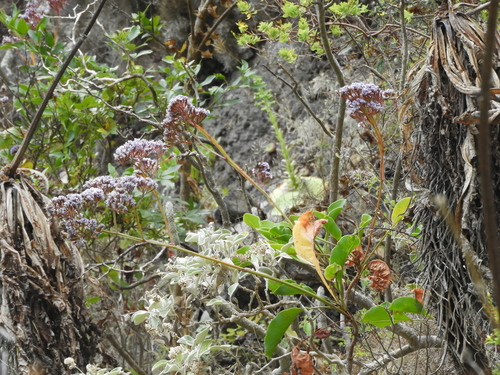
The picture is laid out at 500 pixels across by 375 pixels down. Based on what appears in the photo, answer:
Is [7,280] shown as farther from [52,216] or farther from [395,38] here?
[395,38]

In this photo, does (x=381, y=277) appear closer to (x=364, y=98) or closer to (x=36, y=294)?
(x=364, y=98)

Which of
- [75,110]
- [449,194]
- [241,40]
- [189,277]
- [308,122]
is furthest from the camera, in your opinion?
[308,122]

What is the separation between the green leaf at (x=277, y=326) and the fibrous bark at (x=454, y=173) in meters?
0.39

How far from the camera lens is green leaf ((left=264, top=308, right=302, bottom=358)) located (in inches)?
61.6

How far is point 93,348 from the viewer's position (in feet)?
5.97

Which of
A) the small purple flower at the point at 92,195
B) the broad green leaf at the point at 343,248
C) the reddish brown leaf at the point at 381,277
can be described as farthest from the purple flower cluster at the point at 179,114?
the reddish brown leaf at the point at 381,277

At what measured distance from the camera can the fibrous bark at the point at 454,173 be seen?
53.2 inches

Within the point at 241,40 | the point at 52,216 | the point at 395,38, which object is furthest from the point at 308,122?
the point at 52,216

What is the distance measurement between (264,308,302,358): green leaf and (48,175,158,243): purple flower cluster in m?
0.64

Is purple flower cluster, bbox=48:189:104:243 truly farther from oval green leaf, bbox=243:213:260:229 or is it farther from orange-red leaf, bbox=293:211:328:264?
orange-red leaf, bbox=293:211:328:264

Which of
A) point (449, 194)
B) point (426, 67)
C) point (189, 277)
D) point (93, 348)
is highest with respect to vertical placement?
point (426, 67)

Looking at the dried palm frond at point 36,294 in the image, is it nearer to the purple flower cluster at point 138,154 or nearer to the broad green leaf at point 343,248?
the purple flower cluster at point 138,154

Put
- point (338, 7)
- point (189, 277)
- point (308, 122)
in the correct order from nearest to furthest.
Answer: point (189, 277) < point (338, 7) < point (308, 122)

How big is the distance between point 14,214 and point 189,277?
2.01 feet
